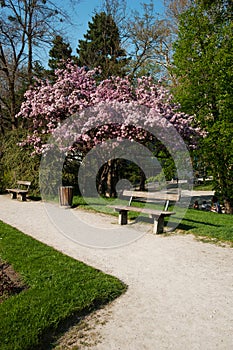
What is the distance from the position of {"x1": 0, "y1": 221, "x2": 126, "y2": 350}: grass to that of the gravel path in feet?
0.58

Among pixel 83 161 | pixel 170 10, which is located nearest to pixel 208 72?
pixel 83 161

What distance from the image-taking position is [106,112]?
406 inches

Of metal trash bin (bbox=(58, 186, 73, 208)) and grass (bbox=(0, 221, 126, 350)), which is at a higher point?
metal trash bin (bbox=(58, 186, 73, 208))

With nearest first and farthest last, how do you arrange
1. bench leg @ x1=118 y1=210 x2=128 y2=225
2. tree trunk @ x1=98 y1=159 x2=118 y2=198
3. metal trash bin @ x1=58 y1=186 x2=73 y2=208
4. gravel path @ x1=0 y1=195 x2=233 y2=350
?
1. gravel path @ x1=0 y1=195 x2=233 y2=350
2. bench leg @ x1=118 y1=210 x2=128 y2=225
3. metal trash bin @ x1=58 y1=186 x2=73 y2=208
4. tree trunk @ x1=98 y1=159 x2=118 y2=198

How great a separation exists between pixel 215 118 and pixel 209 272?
9384 mm

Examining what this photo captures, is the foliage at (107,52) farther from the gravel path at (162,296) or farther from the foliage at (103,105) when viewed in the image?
the gravel path at (162,296)

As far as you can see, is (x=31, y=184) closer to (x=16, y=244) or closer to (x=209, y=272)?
(x=16, y=244)

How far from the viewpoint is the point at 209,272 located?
185 inches

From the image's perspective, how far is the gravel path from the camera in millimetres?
3033

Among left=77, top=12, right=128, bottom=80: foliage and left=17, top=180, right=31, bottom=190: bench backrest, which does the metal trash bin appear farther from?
left=77, top=12, right=128, bottom=80: foliage

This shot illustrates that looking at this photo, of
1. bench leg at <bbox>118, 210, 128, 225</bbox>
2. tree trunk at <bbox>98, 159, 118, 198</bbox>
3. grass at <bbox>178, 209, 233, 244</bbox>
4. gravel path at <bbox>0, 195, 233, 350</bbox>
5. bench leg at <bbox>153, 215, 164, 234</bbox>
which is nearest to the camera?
gravel path at <bbox>0, 195, 233, 350</bbox>

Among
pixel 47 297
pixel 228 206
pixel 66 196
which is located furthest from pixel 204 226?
pixel 228 206

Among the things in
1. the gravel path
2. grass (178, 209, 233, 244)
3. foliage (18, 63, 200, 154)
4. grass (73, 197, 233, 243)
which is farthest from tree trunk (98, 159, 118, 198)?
the gravel path

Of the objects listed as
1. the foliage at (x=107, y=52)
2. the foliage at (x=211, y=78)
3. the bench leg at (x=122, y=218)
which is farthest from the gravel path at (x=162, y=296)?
the foliage at (x=107, y=52)
